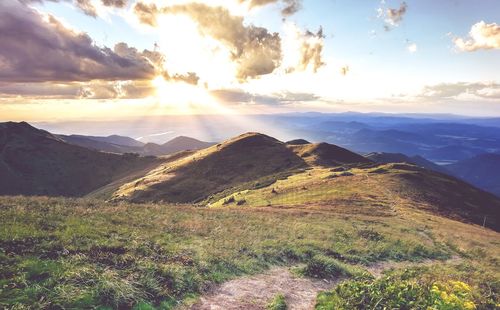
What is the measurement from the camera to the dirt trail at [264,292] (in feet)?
45.5

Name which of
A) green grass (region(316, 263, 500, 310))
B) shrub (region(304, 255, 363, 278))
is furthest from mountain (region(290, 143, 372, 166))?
green grass (region(316, 263, 500, 310))

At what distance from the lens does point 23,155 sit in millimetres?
190750

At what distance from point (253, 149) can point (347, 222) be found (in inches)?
3669

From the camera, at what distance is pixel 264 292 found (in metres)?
15.6

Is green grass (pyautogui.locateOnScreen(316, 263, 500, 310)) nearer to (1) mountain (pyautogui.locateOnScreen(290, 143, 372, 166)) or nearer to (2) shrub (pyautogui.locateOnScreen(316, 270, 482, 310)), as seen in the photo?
(2) shrub (pyautogui.locateOnScreen(316, 270, 482, 310))

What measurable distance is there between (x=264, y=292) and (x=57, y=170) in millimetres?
189387

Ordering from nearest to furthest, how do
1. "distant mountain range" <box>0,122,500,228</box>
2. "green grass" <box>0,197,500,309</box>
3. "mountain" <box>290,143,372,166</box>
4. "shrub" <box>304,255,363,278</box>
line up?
"green grass" <box>0,197,500,309</box> → "shrub" <box>304,255,363,278</box> → "distant mountain range" <box>0,122,500,228</box> → "mountain" <box>290,143,372,166</box>

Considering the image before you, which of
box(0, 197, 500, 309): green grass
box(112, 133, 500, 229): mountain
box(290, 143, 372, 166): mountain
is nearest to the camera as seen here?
box(0, 197, 500, 309): green grass

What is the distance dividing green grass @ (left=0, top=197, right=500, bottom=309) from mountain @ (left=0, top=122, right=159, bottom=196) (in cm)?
14541

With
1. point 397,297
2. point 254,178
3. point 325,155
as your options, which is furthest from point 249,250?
point 325,155

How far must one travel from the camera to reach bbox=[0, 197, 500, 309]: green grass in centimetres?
1218

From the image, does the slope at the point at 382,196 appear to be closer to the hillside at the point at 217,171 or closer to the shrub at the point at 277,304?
the hillside at the point at 217,171

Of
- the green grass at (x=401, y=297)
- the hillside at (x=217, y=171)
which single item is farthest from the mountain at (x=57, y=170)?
the green grass at (x=401, y=297)

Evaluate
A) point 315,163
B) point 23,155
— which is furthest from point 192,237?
point 23,155
